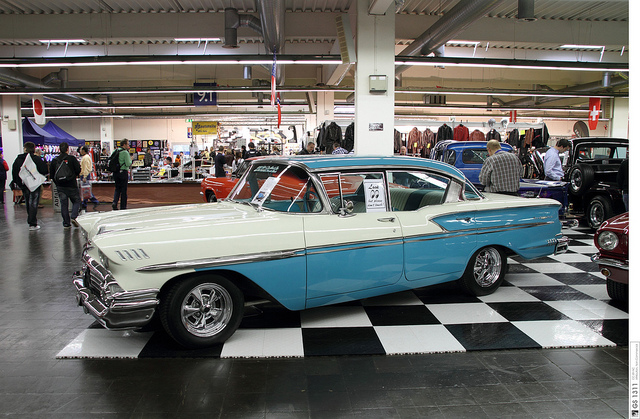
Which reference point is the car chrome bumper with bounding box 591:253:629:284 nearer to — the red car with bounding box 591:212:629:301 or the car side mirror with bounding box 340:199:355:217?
the red car with bounding box 591:212:629:301

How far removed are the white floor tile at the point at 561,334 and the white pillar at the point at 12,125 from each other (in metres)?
21.9

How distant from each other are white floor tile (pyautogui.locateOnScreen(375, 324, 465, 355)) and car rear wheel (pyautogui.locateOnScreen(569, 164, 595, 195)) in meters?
6.78

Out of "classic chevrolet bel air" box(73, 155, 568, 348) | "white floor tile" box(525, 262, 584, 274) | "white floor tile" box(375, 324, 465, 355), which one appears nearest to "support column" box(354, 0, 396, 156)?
"white floor tile" box(525, 262, 584, 274)

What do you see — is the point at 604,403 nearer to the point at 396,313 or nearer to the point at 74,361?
the point at 396,313

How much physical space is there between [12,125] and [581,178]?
21.4 meters

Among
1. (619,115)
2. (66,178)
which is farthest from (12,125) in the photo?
(619,115)

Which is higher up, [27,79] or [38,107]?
[27,79]

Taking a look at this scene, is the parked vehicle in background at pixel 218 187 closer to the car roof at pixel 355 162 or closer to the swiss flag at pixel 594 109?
the car roof at pixel 355 162

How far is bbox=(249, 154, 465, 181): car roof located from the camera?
3910 mm

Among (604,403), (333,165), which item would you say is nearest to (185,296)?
(333,165)

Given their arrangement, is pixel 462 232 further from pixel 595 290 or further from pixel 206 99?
pixel 206 99

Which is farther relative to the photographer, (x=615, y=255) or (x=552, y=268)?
(x=552, y=268)

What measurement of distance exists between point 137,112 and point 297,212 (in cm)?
2692

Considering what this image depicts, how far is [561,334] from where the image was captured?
3.66m
